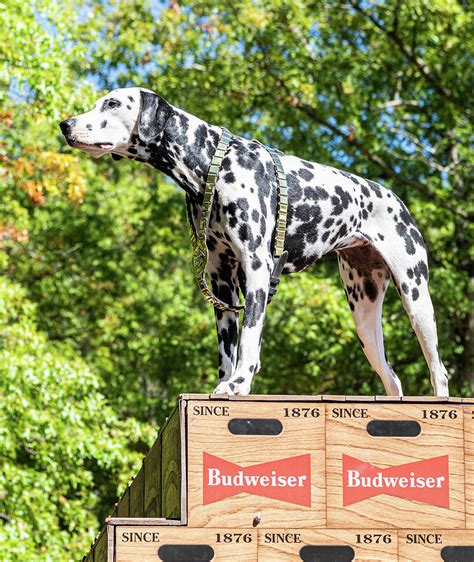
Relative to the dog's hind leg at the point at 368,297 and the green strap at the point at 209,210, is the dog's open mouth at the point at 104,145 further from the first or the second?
the dog's hind leg at the point at 368,297

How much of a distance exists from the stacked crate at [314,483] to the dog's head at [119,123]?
1383 mm

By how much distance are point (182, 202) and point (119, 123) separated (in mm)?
13777

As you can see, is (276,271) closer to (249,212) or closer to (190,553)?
(249,212)

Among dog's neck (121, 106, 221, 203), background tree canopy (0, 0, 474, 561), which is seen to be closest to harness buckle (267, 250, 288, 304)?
dog's neck (121, 106, 221, 203)

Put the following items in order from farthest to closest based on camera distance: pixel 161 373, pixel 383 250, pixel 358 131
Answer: pixel 161 373, pixel 358 131, pixel 383 250

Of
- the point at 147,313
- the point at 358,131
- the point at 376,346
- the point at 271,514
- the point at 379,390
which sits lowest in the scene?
the point at 271,514

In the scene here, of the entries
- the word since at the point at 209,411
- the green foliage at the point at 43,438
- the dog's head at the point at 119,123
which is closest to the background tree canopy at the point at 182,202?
the green foliage at the point at 43,438

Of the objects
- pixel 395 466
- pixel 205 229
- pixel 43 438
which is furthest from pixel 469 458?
pixel 43 438

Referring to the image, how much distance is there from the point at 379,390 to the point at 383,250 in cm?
1170

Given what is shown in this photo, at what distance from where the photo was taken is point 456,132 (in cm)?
1811

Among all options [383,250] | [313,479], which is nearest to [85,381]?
[383,250]

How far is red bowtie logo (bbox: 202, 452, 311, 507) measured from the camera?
519cm

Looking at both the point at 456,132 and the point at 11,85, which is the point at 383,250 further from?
the point at 456,132

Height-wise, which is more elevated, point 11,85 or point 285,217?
point 11,85
